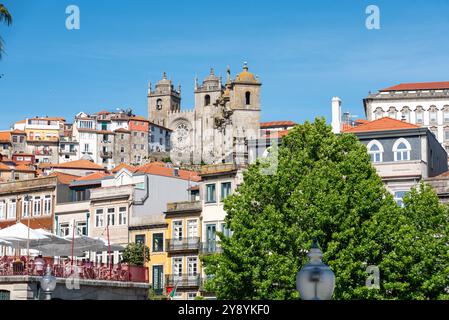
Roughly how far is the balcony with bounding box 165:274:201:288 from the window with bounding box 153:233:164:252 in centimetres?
237

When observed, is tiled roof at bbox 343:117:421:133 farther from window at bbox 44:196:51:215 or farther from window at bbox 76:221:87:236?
window at bbox 44:196:51:215

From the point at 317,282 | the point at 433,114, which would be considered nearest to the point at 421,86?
the point at 433,114

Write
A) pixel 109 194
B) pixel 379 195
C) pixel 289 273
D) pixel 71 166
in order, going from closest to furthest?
pixel 289 273
pixel 379 195
pixel 109 194
pixel 71 166

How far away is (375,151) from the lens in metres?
64.4

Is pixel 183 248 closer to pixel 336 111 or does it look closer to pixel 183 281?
pixel 183 281

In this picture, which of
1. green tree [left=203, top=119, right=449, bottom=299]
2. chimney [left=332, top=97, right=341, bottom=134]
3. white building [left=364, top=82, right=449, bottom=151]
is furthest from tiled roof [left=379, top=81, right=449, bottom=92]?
green tree [left=203, top=119, right=449, bottom=299]

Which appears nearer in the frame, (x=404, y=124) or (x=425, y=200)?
(x=425, y=200)

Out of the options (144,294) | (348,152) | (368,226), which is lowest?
(144,294)

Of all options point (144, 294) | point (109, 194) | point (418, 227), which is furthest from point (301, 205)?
point (109, 194)

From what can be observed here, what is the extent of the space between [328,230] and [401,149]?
17.6 metres

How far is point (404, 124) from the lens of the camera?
65.9 metres

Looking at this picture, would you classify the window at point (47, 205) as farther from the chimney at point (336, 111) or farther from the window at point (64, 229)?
the chimney at point (336, 111)
